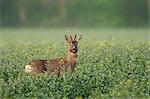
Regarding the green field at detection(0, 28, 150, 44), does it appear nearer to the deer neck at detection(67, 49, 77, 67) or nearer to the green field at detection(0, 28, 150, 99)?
the green field at detection(0, 28, 150, 99)

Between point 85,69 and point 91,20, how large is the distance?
2653cm

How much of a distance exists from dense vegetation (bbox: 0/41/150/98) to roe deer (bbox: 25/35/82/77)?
6.1 inches

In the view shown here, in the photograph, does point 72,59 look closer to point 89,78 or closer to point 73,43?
point 73,43

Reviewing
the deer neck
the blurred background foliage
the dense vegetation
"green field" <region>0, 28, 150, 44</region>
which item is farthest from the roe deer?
the blurred background foliage

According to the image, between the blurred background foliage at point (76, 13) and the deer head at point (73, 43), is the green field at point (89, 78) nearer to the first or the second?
the deer head at point (73, 43)

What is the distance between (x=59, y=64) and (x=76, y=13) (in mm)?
27722

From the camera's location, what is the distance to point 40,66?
13023mm

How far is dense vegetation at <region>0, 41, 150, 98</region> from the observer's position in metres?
11.7

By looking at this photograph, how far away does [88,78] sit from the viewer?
12273 millimetres

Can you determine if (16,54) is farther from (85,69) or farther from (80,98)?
(80,98)

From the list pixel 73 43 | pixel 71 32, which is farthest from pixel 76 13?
pixel 73 43

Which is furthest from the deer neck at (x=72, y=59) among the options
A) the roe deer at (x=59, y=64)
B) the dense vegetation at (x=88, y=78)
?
the dense vegetation at (x=88, y=78)

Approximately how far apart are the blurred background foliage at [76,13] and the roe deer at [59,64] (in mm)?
24154

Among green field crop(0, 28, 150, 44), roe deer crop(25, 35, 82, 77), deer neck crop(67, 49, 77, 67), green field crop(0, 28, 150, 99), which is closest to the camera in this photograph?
green field crop(0, 28, 150, 99)
